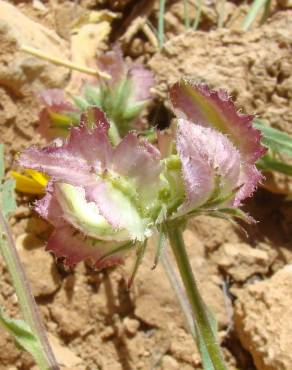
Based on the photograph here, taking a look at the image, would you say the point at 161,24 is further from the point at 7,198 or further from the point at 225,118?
the point at 225,118

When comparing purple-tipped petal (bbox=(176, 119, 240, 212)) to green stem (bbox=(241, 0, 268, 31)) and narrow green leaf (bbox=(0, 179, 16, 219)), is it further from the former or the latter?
green stem (bbox=(241, 0, 268, 31))

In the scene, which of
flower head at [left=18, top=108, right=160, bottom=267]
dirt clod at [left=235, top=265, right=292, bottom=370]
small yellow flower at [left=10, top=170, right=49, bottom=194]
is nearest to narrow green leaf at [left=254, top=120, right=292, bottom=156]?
dirt clod at [left=235, top=265, right=292, bottom=370]

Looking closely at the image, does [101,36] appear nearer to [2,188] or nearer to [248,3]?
[248,3]

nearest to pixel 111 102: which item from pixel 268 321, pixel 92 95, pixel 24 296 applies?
pixel 92 95

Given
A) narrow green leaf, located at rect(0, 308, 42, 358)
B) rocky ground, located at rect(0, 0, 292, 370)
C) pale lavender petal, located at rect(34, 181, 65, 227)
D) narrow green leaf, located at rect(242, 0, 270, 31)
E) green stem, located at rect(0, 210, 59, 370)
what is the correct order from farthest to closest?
narrow green leaf, located at rect(242, 0, 270, 31), rocky ground, located at rect(0, 0, 292, 370), green stem, located at rect(0, 210, 59, 370), narrow green leaf, located at rect(0, 308, 42, 358), pale lavender petal, located at rect(34, 181, 65, 227)

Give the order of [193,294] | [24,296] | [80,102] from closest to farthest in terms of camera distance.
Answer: [193,294] → [24,296] → [80,102]

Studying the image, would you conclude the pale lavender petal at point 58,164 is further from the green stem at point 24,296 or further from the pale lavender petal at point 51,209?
the green stem at point 24,296

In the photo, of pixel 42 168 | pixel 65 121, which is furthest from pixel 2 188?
pixel 42 168
